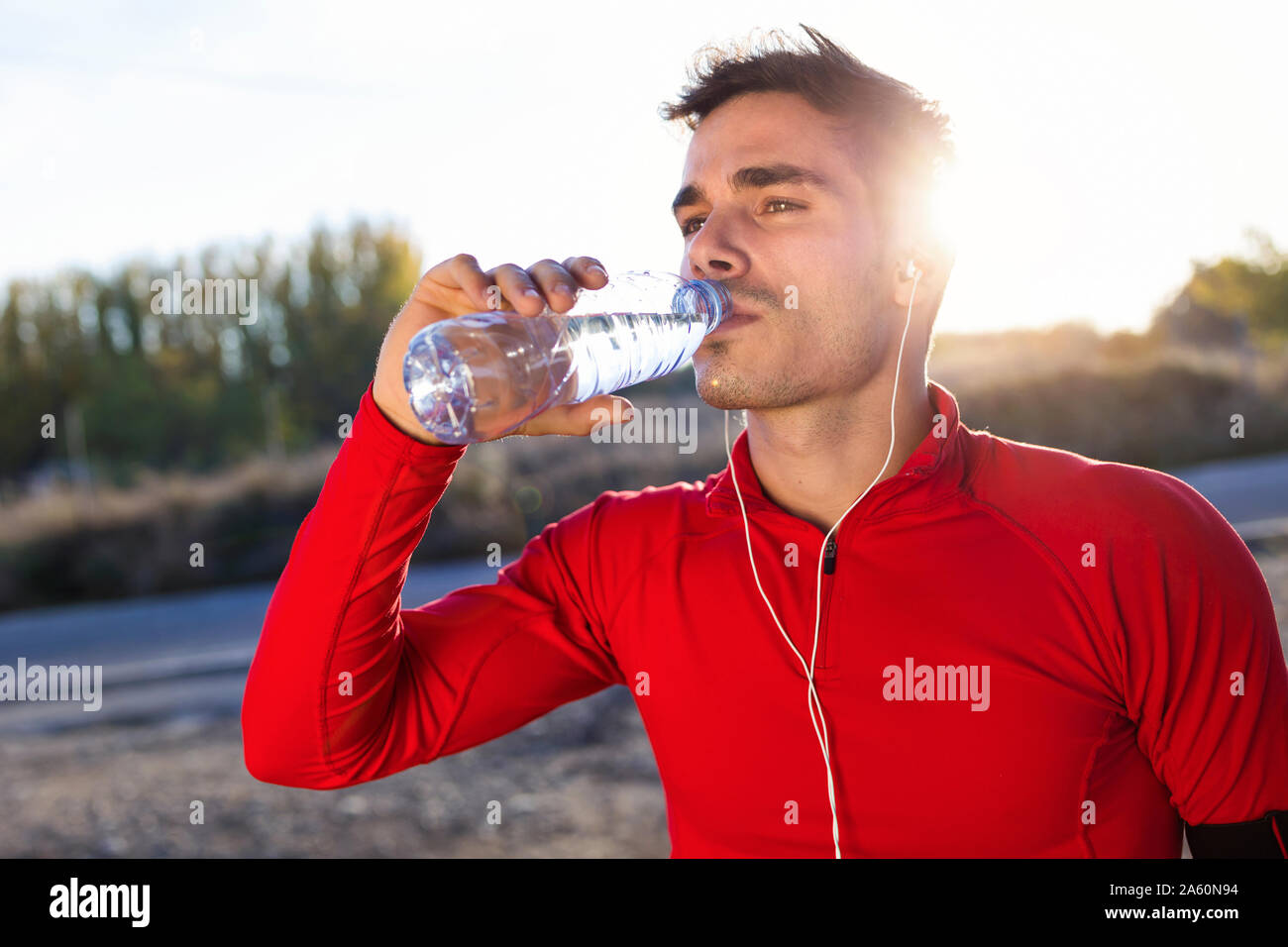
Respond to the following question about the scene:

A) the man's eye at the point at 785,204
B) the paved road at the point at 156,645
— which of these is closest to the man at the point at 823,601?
the man's eye at the point at 785,204

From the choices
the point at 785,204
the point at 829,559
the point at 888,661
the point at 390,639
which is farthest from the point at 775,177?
the point at 390,639

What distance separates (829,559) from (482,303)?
0.86 metres

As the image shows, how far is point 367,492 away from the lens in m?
1.84

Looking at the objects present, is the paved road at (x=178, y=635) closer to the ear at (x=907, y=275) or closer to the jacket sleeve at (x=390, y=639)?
the jacket sleeve at (x=390, y=639)

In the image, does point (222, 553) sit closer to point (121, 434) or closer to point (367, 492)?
point (367, 492)

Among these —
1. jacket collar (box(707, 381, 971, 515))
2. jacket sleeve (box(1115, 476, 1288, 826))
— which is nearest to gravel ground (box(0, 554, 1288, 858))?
jacket collar (box(707, 381, 971, 515))

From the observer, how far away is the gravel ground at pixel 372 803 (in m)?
4.66

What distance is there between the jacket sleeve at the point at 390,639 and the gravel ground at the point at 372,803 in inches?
96.2

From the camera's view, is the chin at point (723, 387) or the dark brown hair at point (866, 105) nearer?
the chin at point (723, 387)

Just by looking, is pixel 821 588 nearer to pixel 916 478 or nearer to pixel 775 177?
pixel 916 478

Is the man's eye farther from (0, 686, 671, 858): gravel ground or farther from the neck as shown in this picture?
(0, 686, 671, 858): gravel ground

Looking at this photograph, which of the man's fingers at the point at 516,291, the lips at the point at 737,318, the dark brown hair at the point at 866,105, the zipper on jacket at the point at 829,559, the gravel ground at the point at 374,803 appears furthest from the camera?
the gravel ground at the point at 374,803

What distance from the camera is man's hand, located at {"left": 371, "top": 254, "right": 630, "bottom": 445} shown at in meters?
1.67
